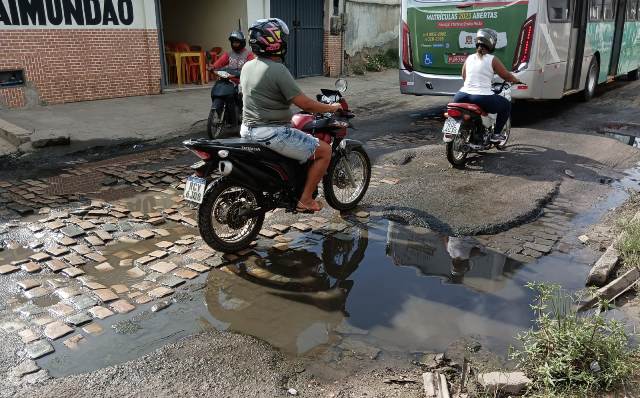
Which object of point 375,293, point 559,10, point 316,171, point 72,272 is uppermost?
point 559,10

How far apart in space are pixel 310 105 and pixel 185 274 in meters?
1.79

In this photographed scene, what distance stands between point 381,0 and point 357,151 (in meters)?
16.3

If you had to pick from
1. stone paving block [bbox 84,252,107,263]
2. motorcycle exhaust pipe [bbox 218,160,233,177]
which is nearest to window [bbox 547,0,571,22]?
motorcycle exhaust pipe [bbox 218,160,233,177]

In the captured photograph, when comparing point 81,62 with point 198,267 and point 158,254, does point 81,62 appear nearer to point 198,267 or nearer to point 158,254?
point 158,254

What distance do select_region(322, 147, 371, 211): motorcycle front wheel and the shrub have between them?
2.66m

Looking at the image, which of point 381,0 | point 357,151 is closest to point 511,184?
point 357,151

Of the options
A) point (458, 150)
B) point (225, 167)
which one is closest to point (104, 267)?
point (225, 167)

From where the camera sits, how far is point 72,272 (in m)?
4.24

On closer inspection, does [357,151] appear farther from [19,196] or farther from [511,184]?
[19,196]

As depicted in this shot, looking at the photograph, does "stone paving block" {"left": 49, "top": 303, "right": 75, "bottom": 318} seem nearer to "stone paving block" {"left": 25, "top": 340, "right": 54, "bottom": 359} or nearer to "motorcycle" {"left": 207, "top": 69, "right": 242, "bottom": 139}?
"stone paving block" {"left": 25, "top": 340, "right": 54, "bottom": 359}

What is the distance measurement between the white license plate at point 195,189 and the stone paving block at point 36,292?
4.14 feet

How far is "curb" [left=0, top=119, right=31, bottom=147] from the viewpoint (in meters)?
8.08

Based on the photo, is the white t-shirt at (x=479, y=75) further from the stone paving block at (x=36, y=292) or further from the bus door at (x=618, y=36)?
the bus door at (x=618, y=36)

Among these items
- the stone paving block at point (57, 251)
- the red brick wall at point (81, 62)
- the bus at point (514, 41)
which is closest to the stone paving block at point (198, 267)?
the stone paving block at point (57, 251)
